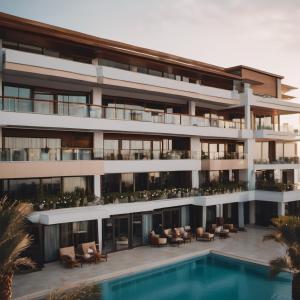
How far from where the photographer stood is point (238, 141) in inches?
1289

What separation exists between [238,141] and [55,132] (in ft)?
58.7

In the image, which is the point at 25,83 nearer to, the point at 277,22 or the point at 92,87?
the point at 92,87

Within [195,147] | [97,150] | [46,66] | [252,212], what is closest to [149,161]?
[97,150]

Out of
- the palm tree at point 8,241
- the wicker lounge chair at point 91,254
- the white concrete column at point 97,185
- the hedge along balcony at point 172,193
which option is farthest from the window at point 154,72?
the palm tree at point 8,241

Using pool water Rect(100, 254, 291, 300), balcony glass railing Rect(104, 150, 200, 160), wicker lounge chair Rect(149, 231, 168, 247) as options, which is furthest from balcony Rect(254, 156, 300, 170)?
pool water Rect(100, 254, 291, 300)

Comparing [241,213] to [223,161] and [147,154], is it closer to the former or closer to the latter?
[223,161]

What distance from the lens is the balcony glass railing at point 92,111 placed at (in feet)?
62.6

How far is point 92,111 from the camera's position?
21641mm

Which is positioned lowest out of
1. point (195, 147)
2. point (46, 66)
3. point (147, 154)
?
point (147, 154)

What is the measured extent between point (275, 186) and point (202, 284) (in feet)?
47.3

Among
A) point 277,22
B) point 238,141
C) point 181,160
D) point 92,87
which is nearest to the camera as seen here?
point 277,22

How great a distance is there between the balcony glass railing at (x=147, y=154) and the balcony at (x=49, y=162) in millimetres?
1086

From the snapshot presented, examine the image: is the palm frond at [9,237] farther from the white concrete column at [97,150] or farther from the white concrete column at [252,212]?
the white concrete column at [252,212]

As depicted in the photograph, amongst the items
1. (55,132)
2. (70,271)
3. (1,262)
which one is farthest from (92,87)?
(1,262)
